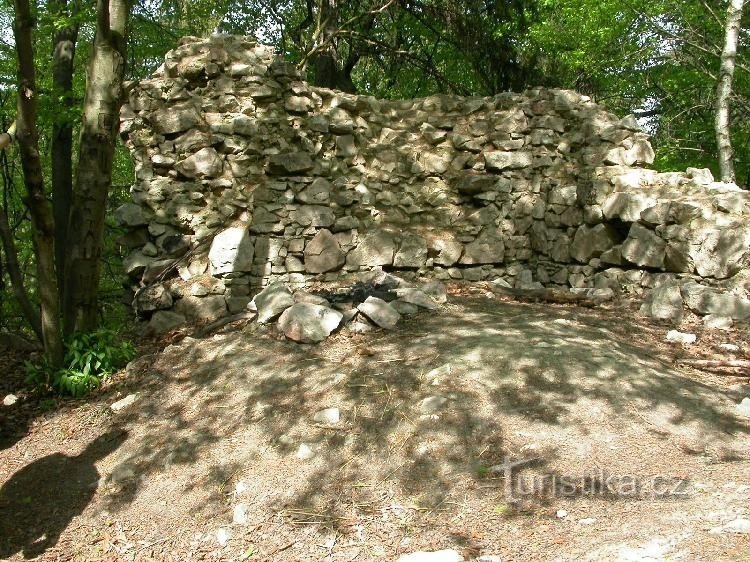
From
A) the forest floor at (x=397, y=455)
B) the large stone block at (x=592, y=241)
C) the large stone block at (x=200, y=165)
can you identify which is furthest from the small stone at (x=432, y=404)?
the large stone block at (x=592, y=241)

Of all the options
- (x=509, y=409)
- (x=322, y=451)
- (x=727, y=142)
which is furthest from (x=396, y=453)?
(x=727, y=142)

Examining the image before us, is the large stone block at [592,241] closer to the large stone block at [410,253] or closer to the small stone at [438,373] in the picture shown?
the large stone block at [410,253]

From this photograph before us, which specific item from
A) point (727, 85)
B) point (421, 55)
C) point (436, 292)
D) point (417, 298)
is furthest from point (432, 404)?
point (421, 55)

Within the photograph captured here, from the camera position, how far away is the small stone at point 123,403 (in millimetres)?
4338

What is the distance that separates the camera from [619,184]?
22.7 ft

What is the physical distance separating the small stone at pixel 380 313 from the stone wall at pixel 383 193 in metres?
1.48

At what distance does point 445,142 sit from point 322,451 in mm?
5015

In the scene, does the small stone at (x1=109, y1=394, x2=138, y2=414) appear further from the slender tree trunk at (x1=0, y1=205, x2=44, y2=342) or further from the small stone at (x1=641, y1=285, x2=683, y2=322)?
the small stone at (x1=641, y1=285, x2=683, y2=322)

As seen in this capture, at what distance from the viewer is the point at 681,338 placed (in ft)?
16.5

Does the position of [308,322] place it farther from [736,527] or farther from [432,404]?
[736,527]

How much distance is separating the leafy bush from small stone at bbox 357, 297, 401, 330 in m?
2.04

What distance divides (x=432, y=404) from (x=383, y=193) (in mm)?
3842

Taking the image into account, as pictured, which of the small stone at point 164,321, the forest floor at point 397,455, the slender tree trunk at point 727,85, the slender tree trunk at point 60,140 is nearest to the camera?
the forest floor at point 397,455

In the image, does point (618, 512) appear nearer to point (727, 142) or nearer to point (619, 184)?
point (619, 184)
